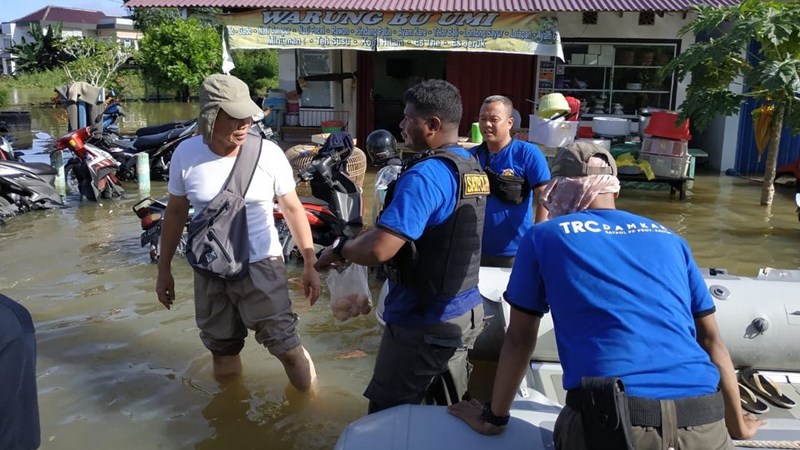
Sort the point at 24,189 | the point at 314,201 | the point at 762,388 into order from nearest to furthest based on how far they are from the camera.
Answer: the point at 762,388 → the point at 314,201 → the point at 24,189

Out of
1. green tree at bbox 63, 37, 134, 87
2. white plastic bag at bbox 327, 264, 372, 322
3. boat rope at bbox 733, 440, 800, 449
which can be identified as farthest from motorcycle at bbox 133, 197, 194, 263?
green tree at bbox 63, 37, 134, 87

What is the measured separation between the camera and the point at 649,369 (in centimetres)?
182

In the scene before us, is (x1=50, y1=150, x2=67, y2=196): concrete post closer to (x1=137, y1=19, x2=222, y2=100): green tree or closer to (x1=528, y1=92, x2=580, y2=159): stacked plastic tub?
(x1=528, y1=92, x2=580, y2=159): stacked plastic tub

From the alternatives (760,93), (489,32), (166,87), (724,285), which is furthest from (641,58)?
(166,87)

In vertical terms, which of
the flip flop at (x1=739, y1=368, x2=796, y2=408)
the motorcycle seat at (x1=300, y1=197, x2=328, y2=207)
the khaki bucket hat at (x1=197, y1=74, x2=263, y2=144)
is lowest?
the flip flop at (x1=739, y1=368, x2=796, y2=408)

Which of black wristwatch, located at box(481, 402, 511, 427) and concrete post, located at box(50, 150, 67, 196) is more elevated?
black wristwatch, located at box(481, 402, 511, 427)

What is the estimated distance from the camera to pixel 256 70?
114 feet

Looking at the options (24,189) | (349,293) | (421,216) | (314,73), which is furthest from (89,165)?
(421,216)

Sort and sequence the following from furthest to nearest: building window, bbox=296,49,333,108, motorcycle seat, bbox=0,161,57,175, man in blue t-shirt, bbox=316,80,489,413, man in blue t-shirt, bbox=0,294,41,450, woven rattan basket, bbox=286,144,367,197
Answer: building window, bbox=296,49,333,108 → motorcycle seat, bbox=0,161,57,175 → woven rattan basket, bbox=286,144,367,197 → man in blue t-shirt, bbox=316,80,489,413 → man in blue t-shirt, bbox=0,294,41,450

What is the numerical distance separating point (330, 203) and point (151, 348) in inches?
75.7

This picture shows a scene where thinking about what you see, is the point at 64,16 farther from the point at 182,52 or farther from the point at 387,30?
the point at 387,30

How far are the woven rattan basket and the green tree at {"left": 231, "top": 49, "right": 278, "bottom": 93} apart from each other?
25.4 m

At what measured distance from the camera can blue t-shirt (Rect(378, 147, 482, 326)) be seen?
2.43 metres

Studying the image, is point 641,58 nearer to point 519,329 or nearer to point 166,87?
point 519,329
